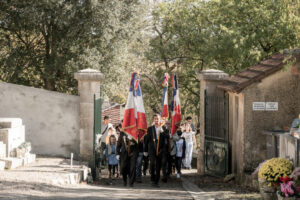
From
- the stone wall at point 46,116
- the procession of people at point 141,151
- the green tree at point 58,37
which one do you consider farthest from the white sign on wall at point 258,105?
the green tree at point 58,37

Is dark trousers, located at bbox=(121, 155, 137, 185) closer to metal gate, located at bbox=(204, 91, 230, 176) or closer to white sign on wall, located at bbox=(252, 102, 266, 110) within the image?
metal gate, located at bbox=(204, 91, 230, 176)

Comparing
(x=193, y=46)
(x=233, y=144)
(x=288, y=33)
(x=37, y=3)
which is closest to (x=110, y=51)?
(x=37, y=3)

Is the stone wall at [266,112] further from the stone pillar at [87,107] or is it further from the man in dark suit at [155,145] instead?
the stone pillar at [87,107]

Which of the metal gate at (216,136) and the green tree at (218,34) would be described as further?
the green tree at (218,34)

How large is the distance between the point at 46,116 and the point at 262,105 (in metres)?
6.50

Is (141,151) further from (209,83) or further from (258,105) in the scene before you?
(209,83)

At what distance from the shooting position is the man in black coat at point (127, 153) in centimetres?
1318

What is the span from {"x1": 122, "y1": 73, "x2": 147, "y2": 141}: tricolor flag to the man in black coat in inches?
7.6

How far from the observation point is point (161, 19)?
104ft

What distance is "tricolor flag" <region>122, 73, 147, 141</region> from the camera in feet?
44.1

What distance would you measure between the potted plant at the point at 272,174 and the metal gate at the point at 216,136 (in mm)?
4753

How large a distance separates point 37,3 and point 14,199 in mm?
14851

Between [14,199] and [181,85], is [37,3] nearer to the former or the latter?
[181,85]

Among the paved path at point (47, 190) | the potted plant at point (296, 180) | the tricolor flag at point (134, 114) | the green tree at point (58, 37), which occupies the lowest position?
the paved path at point (47, 190)
